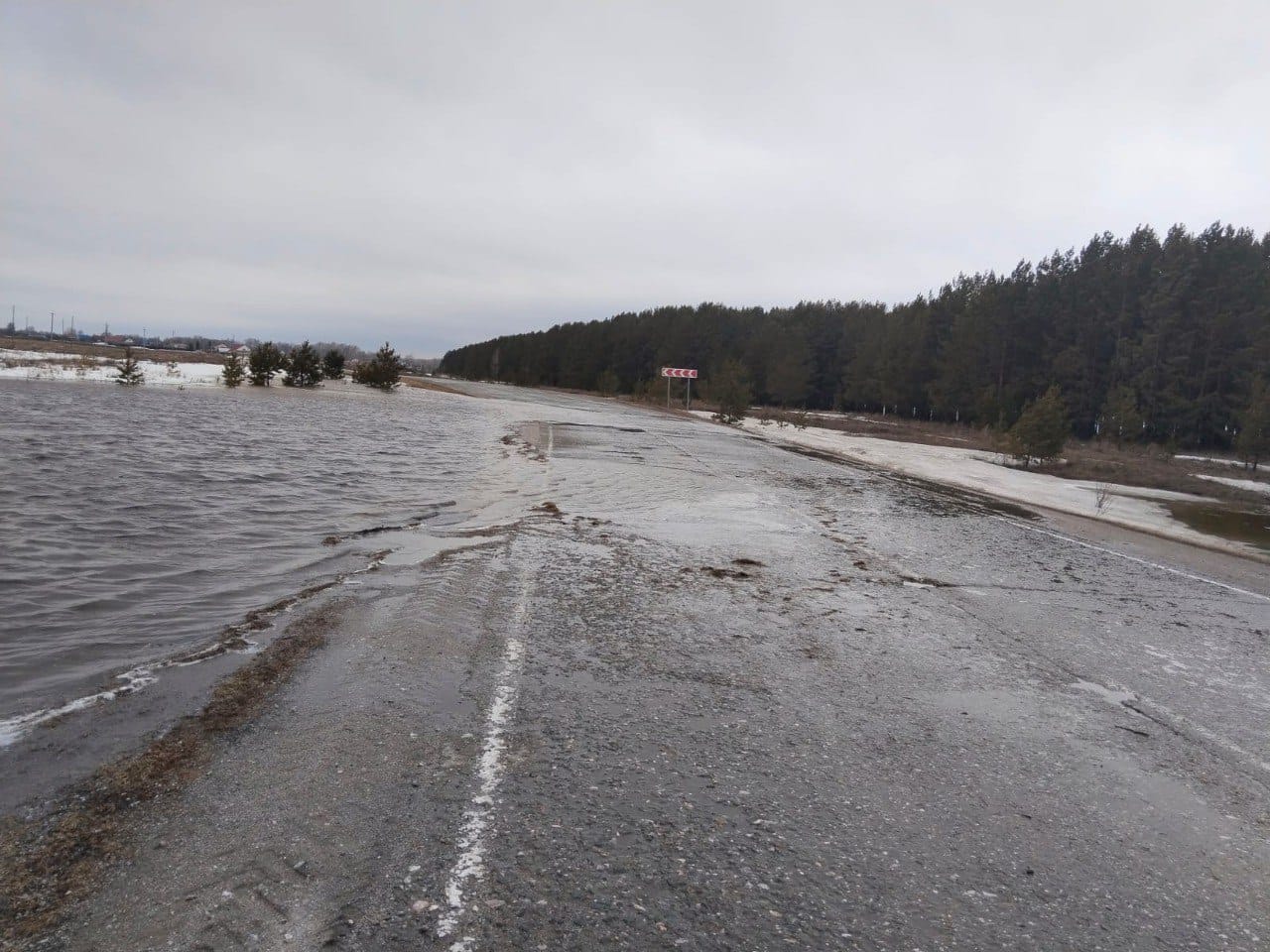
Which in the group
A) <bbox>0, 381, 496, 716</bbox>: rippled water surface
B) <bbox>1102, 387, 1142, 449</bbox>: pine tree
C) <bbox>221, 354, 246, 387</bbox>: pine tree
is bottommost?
<bbox>0, 381, 496, 716</bbox>: rippled water surface

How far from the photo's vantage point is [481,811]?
2.93 meters

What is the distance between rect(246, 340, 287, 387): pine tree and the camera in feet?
144

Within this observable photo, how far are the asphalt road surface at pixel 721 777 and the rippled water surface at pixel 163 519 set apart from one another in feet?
3.89

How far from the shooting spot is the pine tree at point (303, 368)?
46.7 meters

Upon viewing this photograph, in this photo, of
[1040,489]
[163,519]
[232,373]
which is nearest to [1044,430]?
[1040,489]

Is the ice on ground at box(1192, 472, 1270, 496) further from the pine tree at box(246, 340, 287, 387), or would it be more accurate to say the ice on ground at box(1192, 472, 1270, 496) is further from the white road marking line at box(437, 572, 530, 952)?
the pine tree at box(246, 340, 287, 387)

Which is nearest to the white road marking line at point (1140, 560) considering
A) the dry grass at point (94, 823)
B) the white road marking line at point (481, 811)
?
the white road marking line at point (481, 811)

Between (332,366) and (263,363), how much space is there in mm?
8257

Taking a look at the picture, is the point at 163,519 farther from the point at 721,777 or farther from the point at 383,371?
the point at 383,371

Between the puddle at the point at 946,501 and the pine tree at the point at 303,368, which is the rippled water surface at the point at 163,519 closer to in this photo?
the puddle at the point at 946,501

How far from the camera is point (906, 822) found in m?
3.14

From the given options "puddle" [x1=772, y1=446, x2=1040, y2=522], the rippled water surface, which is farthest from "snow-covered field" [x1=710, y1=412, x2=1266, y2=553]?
the rippled water surface

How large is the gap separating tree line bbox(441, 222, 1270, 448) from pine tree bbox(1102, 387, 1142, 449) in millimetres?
142

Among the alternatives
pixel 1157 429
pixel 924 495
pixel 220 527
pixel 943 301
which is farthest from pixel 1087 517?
pixel 943 301
